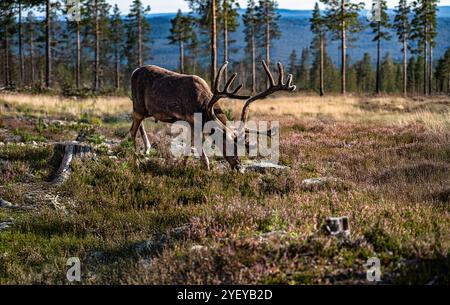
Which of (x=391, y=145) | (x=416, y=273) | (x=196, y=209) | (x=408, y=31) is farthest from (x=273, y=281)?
(x=408, y=31)

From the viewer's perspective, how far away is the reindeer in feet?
30.4

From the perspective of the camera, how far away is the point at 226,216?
21.1ft

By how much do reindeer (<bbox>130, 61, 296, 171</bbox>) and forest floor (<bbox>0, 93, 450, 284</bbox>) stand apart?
2.96 feet

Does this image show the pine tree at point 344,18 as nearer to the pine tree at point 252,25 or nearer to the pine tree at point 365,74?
the pine tree at point 252,25

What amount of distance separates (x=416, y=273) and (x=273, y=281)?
4.36ft

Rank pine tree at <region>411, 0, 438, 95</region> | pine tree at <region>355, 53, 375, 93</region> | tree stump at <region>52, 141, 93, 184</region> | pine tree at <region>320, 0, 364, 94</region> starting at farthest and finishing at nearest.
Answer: pine tree at <region>355, 53, 375, 93</region>
pine tree at <region>411, 0, 438, 95</region>
pine tree at <region>320, 0, 364, 94</region>
tree stump at <region>52, 141, 93, 184</region>

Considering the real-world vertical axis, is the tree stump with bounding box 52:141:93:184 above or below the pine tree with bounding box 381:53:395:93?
below

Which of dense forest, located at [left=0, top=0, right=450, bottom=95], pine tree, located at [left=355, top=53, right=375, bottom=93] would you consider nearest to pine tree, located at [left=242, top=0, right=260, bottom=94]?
dense forest, located at [left=0, top=0, right=450, bottom=95]

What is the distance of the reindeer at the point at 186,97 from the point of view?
9258 mm

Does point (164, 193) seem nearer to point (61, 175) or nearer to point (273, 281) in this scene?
point (61, 175)

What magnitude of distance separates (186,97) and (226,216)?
4.47 m

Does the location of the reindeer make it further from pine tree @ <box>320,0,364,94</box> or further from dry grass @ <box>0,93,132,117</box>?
pine tree @ <box>320,0,364,94</box>

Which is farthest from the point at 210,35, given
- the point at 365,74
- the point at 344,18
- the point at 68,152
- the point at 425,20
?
the point at 365,74

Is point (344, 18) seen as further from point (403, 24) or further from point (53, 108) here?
point (53, 108)
